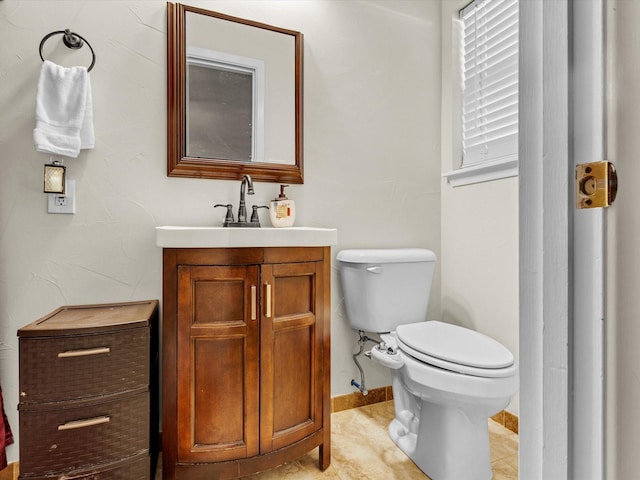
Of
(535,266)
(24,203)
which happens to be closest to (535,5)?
(535,266)

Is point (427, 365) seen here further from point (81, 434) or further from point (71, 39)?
point (71, 39)

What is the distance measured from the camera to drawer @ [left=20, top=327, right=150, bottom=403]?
3.41ft

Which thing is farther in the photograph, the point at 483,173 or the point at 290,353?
the point at 483,173

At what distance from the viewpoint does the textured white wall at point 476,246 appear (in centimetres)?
164

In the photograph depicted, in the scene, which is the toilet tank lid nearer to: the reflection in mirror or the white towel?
the reflection in mirror

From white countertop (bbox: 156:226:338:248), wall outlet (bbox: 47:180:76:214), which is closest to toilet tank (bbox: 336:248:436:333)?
white countertop (bbox: 156:226:338:248)

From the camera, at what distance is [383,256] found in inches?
64.6

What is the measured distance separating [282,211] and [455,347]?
88 cm

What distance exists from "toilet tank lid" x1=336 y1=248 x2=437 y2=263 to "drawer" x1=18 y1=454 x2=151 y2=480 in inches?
41.9

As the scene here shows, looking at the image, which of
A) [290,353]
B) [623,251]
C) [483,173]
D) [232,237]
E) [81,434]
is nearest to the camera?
[623,251]

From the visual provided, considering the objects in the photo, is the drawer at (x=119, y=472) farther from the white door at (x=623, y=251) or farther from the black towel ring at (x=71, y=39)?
the black towel ring at (x=71, y=39)

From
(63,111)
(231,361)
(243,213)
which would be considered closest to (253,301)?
(231,361)

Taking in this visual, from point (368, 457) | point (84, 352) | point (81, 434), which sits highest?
point (84, 352)

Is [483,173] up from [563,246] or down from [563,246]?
up
